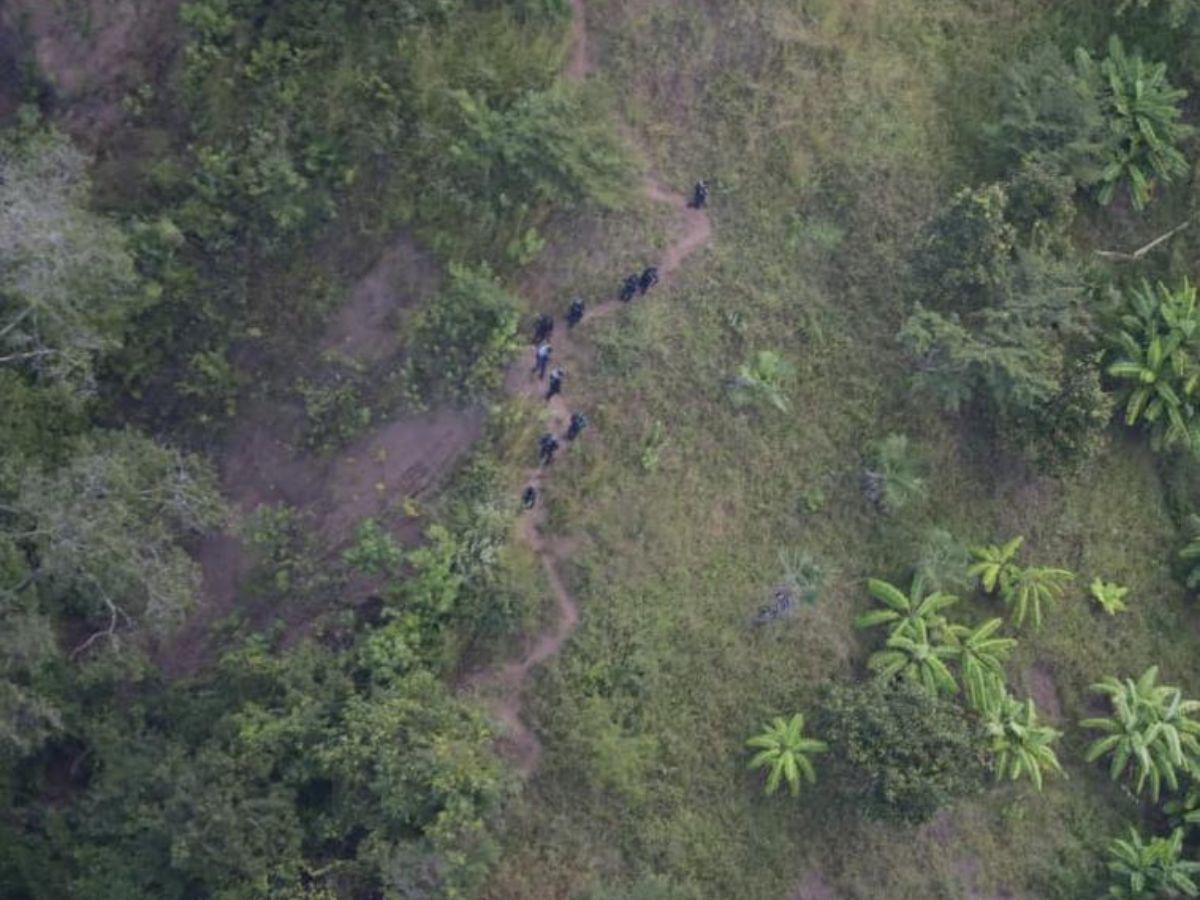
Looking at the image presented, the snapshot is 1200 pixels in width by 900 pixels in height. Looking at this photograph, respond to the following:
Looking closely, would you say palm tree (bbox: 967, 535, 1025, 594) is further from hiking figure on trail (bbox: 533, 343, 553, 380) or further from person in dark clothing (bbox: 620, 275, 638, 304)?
hiking figure on trail (bbox: 533, 343, 553, 380)

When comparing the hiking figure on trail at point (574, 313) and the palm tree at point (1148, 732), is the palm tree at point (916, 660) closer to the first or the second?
the palm tree at point (1148, 732)

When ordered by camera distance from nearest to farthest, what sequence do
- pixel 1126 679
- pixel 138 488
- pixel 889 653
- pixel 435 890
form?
pixel 435 890 < pixel 138 488 < pixel 889 653 < pixel 1126 679

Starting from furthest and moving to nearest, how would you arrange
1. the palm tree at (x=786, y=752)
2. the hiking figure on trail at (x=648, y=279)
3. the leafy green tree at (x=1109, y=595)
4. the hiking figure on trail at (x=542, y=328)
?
1. the leafy green tree at (x=1109, y=595)
2. the hiking figure on trail at (x=648, y=279)
3. the hiking figure on trail at (x=542, y=328)
4. the palm tree at (x=786, y=752)

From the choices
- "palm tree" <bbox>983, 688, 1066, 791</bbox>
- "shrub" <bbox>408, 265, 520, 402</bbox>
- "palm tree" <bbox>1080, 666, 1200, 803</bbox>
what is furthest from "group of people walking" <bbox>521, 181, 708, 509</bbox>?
"palm tree" <bbox>1080, 666, 1200, 803</bbox>

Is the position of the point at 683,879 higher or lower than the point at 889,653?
lower

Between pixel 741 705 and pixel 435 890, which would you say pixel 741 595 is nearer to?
pixel 741 705

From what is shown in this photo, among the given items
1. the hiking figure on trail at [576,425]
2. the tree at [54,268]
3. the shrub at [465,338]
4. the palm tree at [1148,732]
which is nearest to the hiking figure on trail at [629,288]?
the shrub at [465,338]

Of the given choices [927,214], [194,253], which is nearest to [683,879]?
[927,214]
